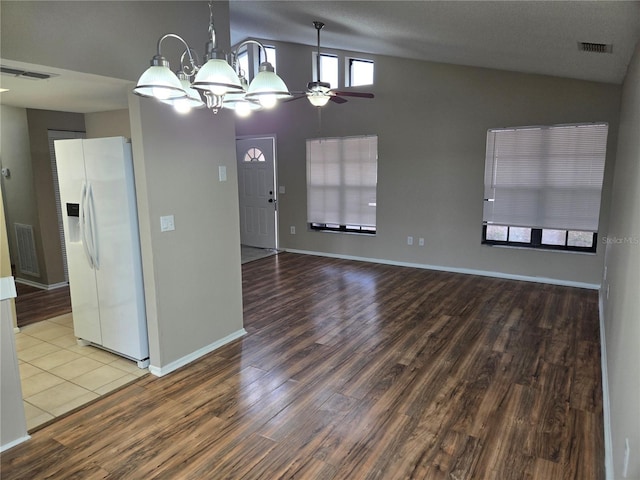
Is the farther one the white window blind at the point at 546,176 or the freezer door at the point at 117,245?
the white window blind at the point at 546,176

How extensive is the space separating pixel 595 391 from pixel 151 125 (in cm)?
361

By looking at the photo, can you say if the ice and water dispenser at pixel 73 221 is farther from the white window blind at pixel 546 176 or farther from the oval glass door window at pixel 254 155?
the white window blind at pixel 546 176

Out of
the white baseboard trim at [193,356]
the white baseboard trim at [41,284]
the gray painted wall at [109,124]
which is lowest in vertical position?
the white baseboard trim at [193,356]

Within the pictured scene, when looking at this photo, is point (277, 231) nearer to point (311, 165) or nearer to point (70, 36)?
point (311, 165)

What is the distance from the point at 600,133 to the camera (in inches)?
187

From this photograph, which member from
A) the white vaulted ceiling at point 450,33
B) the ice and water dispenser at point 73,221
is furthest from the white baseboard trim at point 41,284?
the white vaulted ceiling at point 450,33

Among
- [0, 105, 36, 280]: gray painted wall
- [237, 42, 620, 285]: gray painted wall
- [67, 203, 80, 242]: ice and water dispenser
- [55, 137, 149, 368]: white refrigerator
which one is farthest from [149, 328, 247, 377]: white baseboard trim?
[237, 42, 620, 285]: gray painted wall

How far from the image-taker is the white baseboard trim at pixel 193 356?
310 cm

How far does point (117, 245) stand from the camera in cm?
310

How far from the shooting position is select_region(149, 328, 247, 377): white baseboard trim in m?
3.10

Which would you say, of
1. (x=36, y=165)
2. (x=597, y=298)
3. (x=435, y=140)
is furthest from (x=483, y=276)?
(x=36, y=165)

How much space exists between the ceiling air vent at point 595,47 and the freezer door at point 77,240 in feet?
12.6

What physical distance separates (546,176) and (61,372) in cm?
A: 558

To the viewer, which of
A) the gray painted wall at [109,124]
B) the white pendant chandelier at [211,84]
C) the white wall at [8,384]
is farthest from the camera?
the gray painted wall at [109,124]
